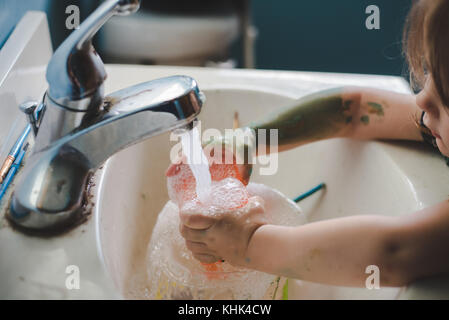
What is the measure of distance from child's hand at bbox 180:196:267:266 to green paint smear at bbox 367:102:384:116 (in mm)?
227

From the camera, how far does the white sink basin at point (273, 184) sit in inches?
21.5

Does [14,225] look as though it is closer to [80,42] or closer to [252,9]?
[80,42]

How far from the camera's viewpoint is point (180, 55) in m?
1.23

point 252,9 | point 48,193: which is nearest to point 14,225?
point 48,193

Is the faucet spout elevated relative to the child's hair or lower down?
lower down

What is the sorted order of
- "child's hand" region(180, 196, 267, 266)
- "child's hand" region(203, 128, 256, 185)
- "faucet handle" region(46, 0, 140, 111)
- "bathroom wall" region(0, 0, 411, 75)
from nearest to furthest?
1. "faucet handle" region(46, 0, 140, 111)
2. "child's hand" region(180, 196, 267, 266)
3. "child's hand" region(203, 128, 256, 185)
4. "bathroom wall" region(0, 0, 411, 75)

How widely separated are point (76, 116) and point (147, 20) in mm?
836

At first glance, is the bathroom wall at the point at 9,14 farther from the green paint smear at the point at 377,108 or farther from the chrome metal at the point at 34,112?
the green paint smear at the point at 377,108

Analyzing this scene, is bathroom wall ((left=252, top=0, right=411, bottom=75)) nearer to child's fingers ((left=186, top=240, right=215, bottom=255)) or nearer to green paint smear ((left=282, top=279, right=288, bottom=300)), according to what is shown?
green paint smear ((left=282, top=279, right=288, bottom=300))

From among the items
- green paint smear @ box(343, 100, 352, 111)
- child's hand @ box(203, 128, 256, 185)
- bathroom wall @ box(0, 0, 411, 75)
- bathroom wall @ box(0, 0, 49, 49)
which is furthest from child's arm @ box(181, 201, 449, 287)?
bathroom wall @ box(0, 0, 411, 75)

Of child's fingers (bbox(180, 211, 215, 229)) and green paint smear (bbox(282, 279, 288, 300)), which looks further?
green paint smear (bbox(282, 279, 288, 300))

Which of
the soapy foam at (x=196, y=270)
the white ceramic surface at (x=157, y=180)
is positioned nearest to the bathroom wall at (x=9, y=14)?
the white ceramic surface at (x=157, y=180)

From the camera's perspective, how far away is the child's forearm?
441 millimetres

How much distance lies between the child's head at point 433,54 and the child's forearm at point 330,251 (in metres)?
0.11
